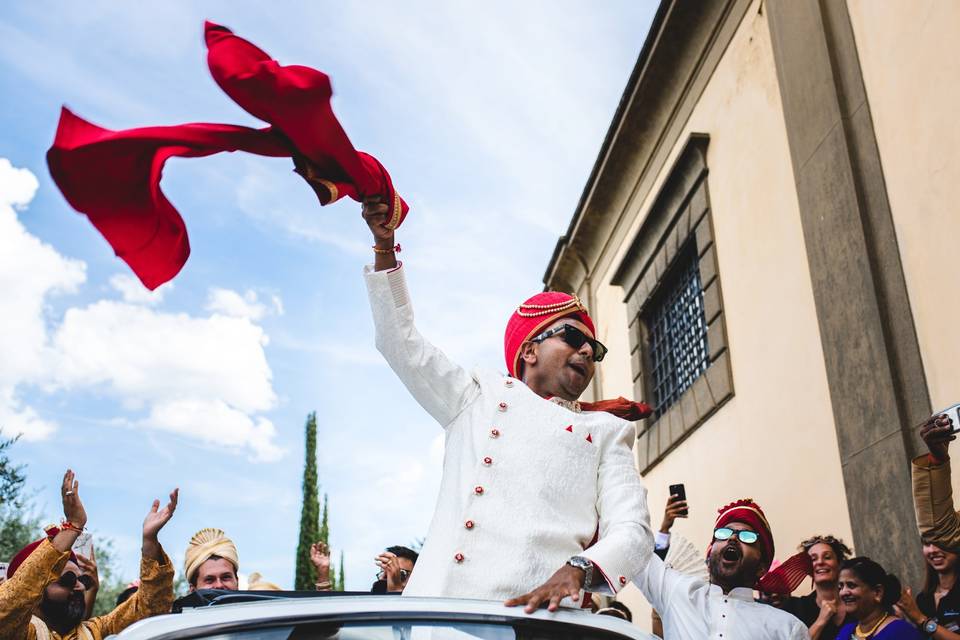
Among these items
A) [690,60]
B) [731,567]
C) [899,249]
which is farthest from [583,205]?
[731,567]

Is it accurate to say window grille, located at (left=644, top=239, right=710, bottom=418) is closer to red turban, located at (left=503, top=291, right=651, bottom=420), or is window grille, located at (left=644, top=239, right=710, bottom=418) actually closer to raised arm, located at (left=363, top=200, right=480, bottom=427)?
red turban, located at (left=503, top=291, right=651, bottom=420)

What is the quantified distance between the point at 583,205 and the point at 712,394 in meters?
Result: 4.75

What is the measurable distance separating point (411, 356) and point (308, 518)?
32.3m

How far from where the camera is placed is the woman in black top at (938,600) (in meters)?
4.15

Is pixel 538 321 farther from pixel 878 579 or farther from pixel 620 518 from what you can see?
pixel 878 579

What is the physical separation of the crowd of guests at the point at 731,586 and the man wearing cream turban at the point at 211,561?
13 mm

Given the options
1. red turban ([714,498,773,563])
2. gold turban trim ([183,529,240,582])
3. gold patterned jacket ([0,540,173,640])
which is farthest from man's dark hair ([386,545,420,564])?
red turban ([714,498,773,563])

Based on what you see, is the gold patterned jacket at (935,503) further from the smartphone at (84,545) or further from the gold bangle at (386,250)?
the smartphone at (84,545)

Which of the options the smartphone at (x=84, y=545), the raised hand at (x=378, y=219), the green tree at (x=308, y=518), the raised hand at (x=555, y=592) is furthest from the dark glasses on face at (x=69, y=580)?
the green tree at (x=308, y=518)

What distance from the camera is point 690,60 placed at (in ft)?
32.0

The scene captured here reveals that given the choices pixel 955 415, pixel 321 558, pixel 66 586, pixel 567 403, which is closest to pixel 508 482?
pixel 567 403

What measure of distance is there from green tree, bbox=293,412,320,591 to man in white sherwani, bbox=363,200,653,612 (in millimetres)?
27822

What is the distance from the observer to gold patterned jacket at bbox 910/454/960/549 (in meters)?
4.45

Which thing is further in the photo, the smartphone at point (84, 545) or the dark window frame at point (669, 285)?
the dark window frame at point (669, 285)
